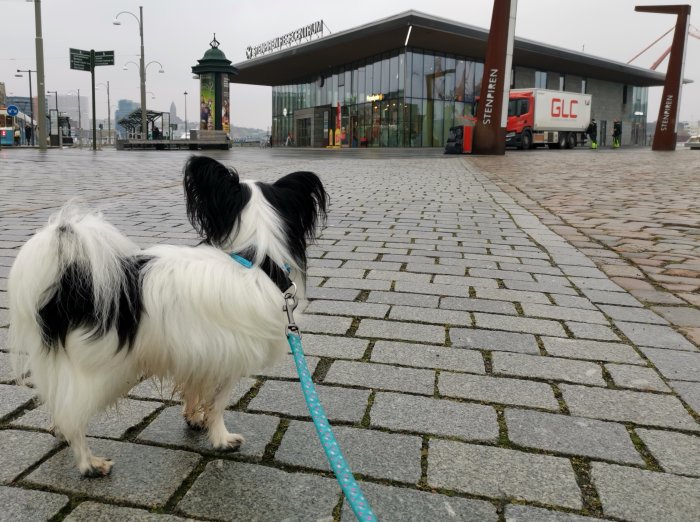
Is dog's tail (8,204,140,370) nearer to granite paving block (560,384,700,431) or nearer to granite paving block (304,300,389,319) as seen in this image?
granite paving block (560,384,700,431)

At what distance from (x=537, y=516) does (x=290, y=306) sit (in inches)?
38.9

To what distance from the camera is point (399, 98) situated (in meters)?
46.3

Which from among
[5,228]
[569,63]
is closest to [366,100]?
[569,63]

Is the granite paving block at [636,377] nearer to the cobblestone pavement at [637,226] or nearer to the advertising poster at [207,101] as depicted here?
the cobblestone pavement at [637,226]

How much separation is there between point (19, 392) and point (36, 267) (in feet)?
3.89

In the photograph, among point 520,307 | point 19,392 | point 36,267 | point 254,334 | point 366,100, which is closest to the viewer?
point 36,267

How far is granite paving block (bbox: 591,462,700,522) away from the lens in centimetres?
182

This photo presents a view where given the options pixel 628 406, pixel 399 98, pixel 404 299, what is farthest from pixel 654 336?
pixel 399 98

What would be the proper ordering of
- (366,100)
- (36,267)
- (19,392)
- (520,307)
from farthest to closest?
(366,100)
(520,307)
(19,392)
(36,267)

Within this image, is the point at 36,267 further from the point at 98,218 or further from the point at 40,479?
the point at 40,479

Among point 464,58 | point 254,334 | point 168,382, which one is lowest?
point 168,382

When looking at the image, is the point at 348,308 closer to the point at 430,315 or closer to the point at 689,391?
the point at 430,315

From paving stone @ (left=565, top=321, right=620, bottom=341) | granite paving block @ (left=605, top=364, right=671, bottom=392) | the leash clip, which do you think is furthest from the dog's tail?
paving stone @ (left=565, top=321, right=620, bottom=341)

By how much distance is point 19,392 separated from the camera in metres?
2.59
